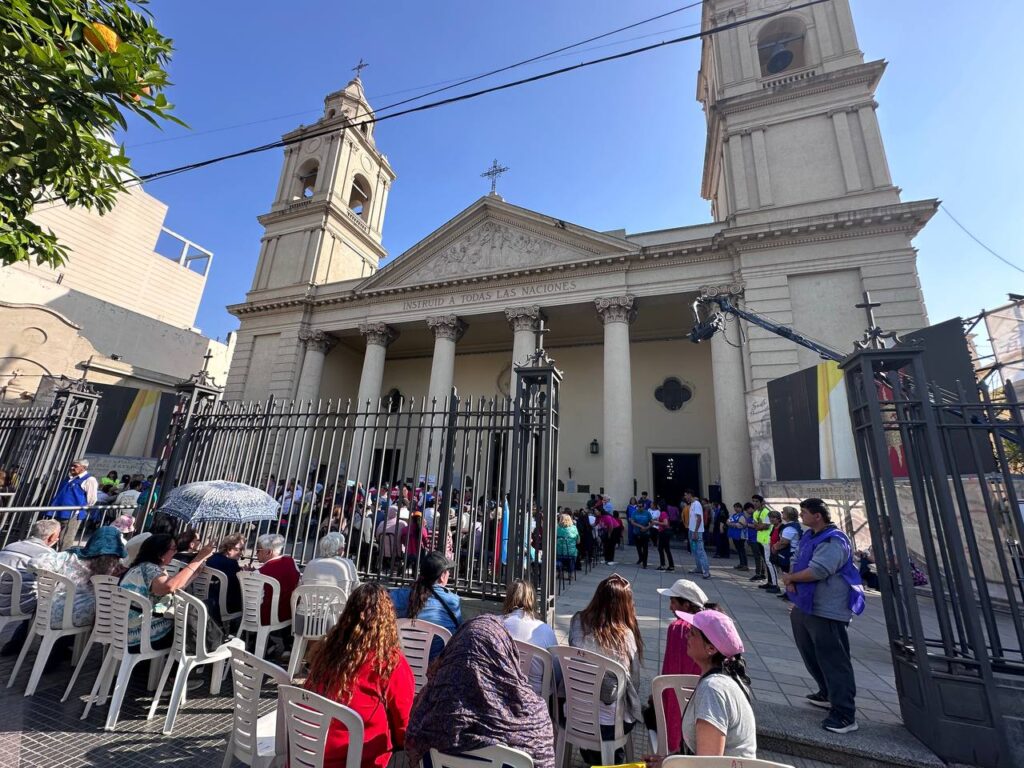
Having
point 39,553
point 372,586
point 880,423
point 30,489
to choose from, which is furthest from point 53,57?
point 30,489

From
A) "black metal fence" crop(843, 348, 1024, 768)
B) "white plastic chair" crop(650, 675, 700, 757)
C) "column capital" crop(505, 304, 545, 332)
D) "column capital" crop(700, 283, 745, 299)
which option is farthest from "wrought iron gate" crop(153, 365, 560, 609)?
"column capital" crop(700, 283, 745, 299)

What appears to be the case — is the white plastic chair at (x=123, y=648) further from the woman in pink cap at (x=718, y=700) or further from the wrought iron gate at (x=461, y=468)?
the woman in pink cap at (x=718, y=700)


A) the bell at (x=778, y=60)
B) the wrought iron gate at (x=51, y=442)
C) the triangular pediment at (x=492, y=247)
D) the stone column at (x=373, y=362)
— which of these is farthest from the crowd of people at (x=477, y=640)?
the bell at (x=778, y=60)

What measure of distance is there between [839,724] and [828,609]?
757mm

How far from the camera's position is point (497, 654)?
6.13ft

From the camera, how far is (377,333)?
18.5 m

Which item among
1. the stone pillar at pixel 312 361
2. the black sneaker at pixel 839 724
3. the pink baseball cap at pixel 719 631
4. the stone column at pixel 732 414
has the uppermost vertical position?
the stone pillar at pixel 312 361

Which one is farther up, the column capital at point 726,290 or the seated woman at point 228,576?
the column capital at point 726,290

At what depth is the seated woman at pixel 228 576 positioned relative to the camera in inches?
167

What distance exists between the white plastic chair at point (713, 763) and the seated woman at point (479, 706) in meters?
0.55

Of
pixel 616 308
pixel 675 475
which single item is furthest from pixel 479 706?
pixel 675 475

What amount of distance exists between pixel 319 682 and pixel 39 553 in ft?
13.7

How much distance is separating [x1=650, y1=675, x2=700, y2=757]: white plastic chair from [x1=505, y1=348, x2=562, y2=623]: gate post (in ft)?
6.92

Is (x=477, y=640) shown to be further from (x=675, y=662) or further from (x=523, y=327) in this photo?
(x=523, y=327)
